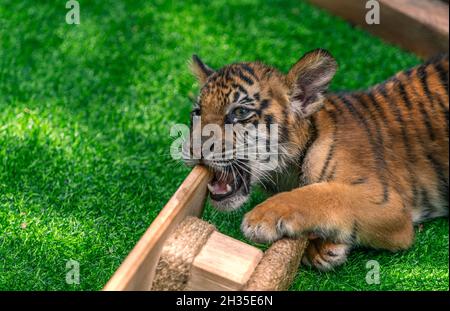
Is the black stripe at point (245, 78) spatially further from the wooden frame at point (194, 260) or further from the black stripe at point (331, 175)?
the wooden frame at point (194, 260)

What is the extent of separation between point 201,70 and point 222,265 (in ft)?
3.75

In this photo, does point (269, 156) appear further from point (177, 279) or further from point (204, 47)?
point (204, 47)

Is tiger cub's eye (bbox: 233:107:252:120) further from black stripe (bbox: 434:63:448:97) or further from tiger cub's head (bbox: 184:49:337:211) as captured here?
black stripe (bbox: 434:63:448:97)

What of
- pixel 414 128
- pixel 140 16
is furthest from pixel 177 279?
pixel 140 16

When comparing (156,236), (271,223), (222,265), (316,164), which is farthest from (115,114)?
(222,265)

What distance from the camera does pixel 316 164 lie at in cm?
317

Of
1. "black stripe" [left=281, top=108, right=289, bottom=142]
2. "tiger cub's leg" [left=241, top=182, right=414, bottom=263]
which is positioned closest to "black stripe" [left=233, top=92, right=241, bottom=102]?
"black stripe" [left=281, top=108, right=289, bottom=142]

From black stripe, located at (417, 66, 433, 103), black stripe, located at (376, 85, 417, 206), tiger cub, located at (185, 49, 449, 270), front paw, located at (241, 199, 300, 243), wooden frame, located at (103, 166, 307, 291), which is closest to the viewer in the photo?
wooden frame, located at (103, 166, 307, 291)

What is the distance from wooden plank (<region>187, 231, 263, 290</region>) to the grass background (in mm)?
514

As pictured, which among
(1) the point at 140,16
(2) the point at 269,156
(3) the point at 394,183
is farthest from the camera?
(1) the point at 140,16

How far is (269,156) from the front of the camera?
3.12 meters

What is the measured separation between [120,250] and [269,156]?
2.53 ft

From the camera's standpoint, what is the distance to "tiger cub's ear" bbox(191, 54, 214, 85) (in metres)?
3.35

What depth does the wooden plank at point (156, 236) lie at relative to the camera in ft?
7.88
